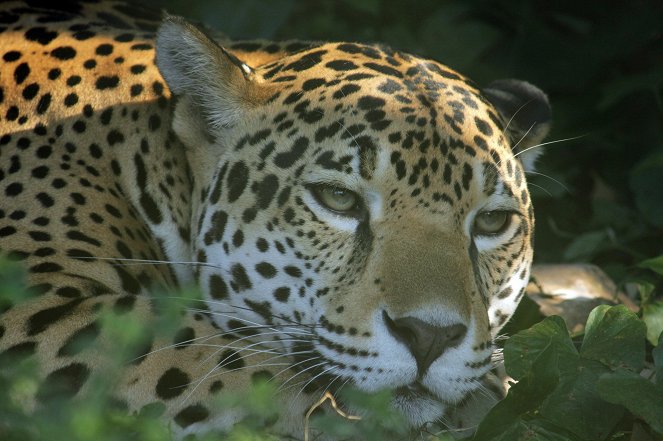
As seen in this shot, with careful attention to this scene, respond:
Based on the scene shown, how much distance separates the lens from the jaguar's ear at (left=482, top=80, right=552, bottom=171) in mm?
4742

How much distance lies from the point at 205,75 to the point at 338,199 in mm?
783

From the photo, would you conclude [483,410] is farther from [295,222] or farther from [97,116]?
[97,116]

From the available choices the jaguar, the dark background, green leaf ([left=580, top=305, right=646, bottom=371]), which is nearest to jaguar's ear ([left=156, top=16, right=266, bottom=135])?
the jaguar

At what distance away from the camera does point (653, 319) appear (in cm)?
447

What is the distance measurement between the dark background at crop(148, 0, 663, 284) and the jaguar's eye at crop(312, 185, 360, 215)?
2.49 metres

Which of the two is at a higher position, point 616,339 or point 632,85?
point 616,339

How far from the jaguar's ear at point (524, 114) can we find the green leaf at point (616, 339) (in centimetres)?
110

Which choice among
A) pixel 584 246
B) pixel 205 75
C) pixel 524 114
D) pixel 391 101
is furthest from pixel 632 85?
pixel 205 75

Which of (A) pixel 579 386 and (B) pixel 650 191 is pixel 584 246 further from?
(A) pixel 579 386

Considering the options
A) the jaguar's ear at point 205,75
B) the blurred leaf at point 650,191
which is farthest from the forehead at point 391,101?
the blurred leaf at point 650,191

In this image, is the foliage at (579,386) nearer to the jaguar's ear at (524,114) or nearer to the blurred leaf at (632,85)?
the jaguar's ear at (524,114)

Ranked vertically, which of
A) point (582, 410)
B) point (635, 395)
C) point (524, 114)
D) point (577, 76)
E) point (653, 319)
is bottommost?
point (653, 319)

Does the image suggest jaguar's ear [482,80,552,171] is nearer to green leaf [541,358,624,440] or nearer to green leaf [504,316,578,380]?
green leaf [504,316,578,380]

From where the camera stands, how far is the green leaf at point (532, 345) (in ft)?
11.7
